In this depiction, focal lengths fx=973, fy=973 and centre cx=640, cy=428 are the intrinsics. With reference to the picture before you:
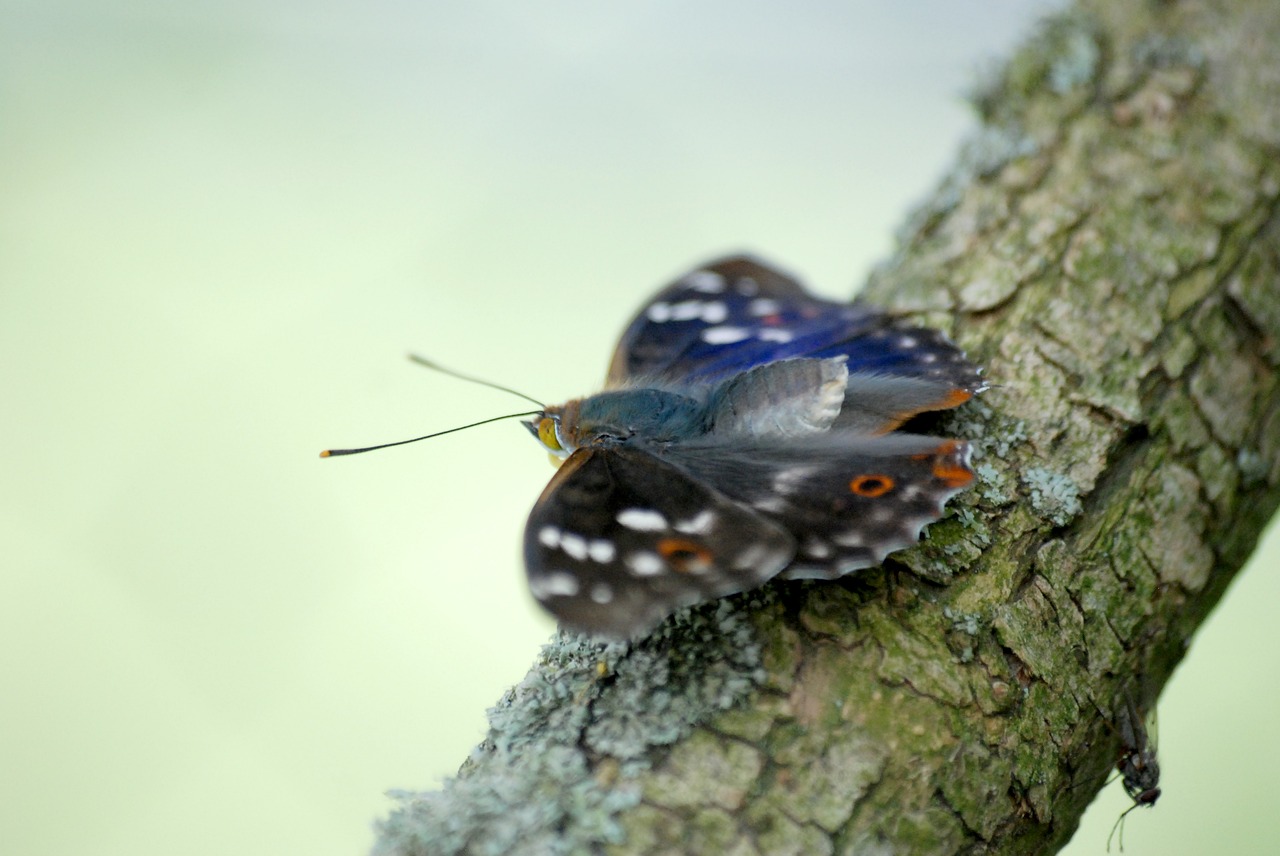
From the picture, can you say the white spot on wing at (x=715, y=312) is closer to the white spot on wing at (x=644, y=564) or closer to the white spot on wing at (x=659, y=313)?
the white spot on wing at (x=659, y=313)

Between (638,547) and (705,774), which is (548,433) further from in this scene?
(705,774)

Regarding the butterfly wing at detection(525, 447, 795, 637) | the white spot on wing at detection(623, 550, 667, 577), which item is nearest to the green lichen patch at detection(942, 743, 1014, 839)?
the butterfly wing at detection(525, 447, 795, 637)

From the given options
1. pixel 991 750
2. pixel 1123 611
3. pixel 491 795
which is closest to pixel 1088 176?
pixel 1123 611

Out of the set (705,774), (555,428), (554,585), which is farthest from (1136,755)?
(555,428)

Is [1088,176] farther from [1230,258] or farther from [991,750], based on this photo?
[991,750]

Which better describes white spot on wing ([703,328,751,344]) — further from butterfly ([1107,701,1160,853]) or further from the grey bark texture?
butterfly ([1107,701,1160,853])

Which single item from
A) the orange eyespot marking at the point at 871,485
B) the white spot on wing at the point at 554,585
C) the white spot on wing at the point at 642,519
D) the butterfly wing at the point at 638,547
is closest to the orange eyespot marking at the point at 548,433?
the butterfly wing at the point at 638,547
